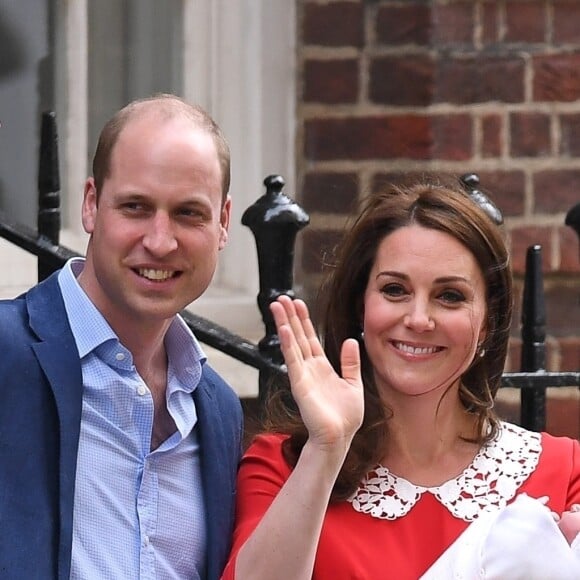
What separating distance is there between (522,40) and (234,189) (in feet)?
2.97

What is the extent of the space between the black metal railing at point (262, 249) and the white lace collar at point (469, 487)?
56 centimetres

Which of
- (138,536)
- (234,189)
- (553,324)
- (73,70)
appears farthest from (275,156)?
(138,536)

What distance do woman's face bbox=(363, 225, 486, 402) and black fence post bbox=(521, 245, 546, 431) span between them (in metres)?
0.90

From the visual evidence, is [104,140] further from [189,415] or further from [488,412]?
[488,412]

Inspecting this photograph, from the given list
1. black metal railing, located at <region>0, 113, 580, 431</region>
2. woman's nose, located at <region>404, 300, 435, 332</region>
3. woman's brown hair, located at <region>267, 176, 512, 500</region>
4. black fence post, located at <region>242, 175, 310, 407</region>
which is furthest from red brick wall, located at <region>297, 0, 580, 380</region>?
woman's nose, located at <region>404, 300, 435, 332</region>

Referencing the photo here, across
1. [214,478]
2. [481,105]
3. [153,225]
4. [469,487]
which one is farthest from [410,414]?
[481,105]

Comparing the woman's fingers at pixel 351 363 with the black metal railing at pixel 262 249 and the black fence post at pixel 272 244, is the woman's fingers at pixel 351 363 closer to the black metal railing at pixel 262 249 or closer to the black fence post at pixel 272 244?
the black metal railing at pixel 262 249

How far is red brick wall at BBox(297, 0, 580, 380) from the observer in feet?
14.7

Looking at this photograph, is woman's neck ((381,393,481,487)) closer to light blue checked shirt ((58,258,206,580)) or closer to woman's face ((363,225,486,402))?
woman's face ((363,225,486,402))

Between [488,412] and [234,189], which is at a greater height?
[234,189]

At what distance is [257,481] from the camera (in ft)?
9.82

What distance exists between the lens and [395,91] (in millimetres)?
4520

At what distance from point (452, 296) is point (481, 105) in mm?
1583

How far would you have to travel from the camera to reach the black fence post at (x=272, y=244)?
3.68 meters
